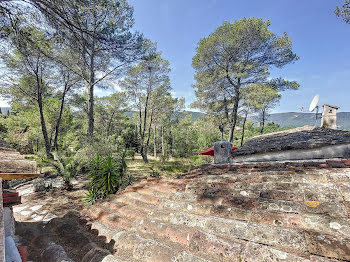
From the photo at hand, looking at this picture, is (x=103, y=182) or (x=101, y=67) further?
(x=101, y=67)

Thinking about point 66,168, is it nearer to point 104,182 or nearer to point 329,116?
point 104,182

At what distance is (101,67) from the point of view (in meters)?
10.0

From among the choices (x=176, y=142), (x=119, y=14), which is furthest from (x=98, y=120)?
(x=119, y=14)

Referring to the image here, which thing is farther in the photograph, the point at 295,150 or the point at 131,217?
the point at 295,150

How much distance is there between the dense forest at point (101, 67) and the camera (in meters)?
4.34

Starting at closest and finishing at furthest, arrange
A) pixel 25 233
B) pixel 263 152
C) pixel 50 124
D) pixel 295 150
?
pixel 25 233
pixel 295 150
pixel 263 152
pixel 50 124

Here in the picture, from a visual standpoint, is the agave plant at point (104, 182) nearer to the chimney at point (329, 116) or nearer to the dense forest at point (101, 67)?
the dense forest at point (101, 67)

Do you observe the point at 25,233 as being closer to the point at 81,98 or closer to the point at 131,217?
the point at 131,217

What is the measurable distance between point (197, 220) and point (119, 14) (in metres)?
10.2

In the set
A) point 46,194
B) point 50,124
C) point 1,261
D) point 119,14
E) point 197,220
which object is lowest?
point 46,194

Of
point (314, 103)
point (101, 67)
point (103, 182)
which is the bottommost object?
point (103, 182)

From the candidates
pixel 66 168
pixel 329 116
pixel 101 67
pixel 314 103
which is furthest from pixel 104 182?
pixel 329 116

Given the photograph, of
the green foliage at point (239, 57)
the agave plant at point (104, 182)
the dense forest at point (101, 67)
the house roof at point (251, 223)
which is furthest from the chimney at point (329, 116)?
the agave plant at point (104, 182)

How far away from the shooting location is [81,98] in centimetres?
1588
